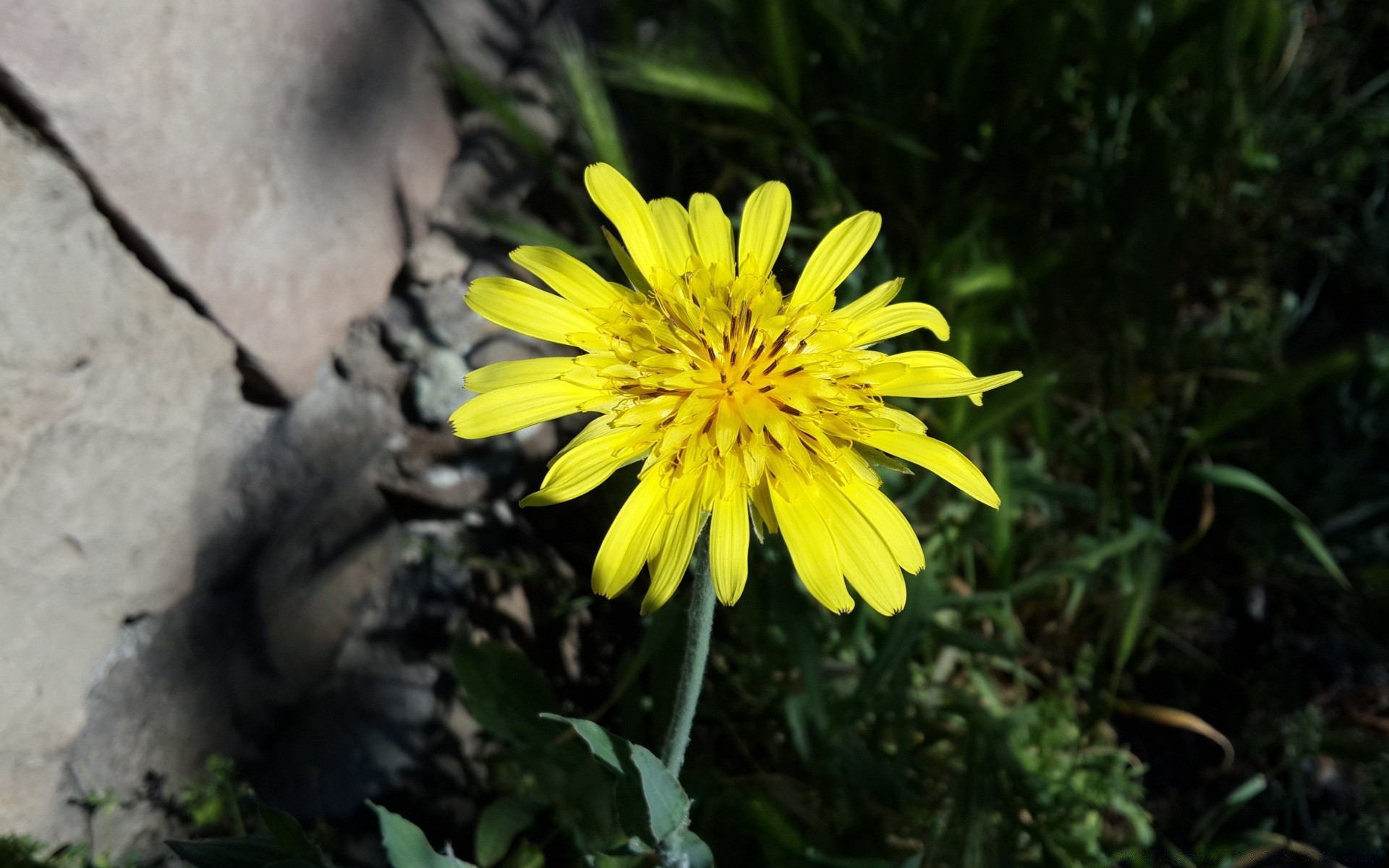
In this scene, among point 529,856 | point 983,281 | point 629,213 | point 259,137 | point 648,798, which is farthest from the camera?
point 983,281

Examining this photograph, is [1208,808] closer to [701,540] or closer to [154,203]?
[701,540]

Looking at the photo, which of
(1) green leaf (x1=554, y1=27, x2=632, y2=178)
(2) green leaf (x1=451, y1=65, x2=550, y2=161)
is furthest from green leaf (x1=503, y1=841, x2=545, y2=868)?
(2) green leaf (x1=451, y1=65, x2=550, y2=161)

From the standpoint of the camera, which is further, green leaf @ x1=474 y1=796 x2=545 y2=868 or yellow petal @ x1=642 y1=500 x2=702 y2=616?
green leaf @ x1=474 y1=796 x2=545 y2=868

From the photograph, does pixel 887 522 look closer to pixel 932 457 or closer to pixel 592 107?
pixel 932 457

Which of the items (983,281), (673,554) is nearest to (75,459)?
(673,554)

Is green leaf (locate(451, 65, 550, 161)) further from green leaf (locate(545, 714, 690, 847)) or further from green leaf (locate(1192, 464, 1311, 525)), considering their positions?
green leaf (locate(1192, 464, 1311, 525))
